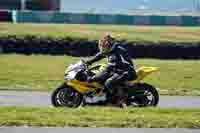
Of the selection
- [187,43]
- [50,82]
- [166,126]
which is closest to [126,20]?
[187,43]

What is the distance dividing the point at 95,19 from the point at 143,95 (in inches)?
1633

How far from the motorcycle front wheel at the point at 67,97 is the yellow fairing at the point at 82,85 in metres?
0.08

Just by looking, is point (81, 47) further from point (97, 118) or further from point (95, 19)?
point (95, 19)

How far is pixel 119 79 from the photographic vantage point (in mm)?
13672

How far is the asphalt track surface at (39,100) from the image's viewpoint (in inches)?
586

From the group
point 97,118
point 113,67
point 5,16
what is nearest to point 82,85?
point 113,67

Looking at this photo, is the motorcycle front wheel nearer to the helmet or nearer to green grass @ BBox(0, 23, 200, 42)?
the helmet

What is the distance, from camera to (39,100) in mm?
15688

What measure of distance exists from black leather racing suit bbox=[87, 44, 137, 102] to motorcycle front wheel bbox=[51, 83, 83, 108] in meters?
0.47

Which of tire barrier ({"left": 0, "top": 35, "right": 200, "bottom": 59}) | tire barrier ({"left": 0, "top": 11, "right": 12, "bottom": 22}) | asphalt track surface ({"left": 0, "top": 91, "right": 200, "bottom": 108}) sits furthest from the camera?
tire barrier ({"left": 0, "top": 11, "right": 12, "bottom": 22})

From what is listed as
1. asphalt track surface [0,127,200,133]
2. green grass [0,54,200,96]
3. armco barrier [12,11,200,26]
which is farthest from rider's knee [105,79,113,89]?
armco barrier [12,11,200,26]

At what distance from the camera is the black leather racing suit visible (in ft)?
44.2

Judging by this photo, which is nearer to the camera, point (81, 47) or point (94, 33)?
point (81, 47)

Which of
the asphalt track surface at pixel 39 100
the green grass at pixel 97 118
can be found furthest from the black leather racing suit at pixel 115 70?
the green grass at pixel 97 118
